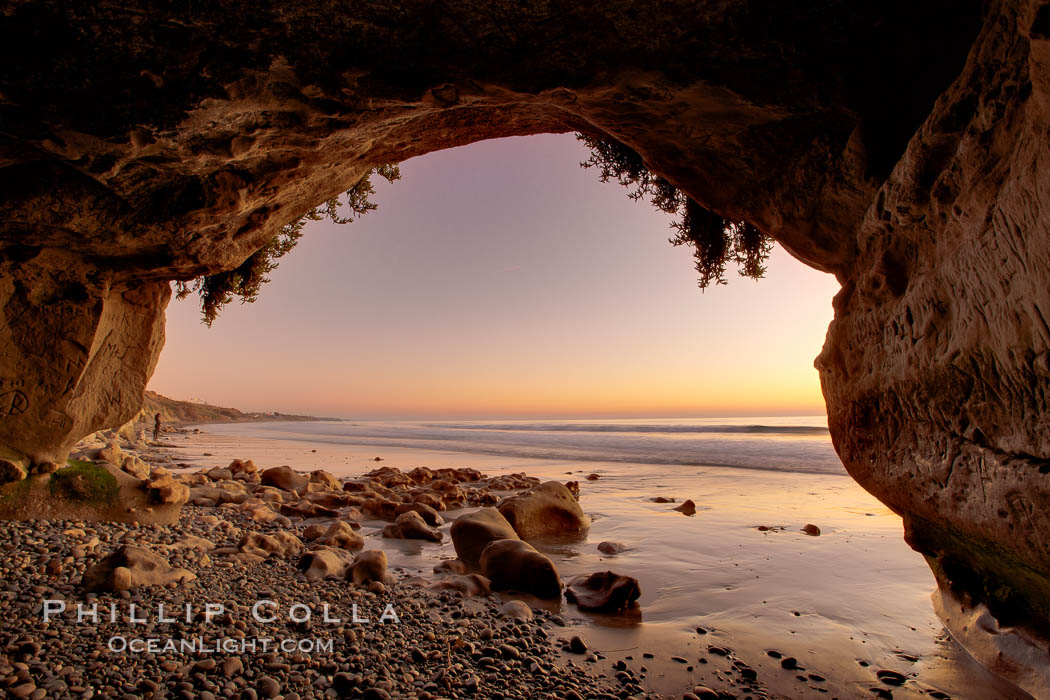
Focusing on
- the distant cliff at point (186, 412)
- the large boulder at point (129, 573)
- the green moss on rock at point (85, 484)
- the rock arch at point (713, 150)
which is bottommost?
the distant cliff at point (186, 412)

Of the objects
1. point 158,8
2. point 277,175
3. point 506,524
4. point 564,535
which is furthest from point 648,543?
point 158,8

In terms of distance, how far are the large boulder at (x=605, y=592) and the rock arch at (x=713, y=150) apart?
2.37 m

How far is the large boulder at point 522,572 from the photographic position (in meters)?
4.44

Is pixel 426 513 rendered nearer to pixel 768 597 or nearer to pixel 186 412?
pixel 768 597

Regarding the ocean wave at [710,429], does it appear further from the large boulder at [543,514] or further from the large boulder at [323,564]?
the large boulder at [323,564]

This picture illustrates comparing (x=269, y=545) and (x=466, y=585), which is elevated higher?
(x=269, y=545)

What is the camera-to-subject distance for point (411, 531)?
→ 21.0 ft

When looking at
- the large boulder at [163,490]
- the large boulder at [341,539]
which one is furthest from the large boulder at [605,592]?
the large boulder at [163,490]

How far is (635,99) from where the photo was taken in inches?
173

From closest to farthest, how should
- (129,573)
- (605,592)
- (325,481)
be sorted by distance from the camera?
1. (129,573)
2. (605,592)
3. (325,481)

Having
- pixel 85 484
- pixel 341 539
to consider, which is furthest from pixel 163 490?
pixel 341 539

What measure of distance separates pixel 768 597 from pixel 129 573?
5.30 metres

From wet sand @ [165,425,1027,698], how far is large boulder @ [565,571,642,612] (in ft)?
0.45

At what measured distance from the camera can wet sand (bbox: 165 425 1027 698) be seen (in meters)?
3.20
